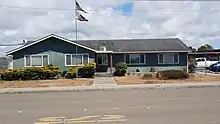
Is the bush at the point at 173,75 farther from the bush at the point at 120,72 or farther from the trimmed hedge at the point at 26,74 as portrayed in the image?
the trimmed hedge at the point at 26,74

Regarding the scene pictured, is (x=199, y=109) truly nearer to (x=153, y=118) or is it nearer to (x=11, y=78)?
(x=153, y=118)

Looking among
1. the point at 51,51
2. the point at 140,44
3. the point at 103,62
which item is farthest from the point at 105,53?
the point at 51,51

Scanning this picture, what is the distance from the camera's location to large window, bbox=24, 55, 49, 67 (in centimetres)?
3791

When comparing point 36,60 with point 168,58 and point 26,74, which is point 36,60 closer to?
point 26,74

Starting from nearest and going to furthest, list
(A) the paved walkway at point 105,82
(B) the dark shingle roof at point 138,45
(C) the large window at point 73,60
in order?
(A) the paved walkway at point 105,82, (C) the large window at point 73,60, (B) the dark shingle roof at point 138,45

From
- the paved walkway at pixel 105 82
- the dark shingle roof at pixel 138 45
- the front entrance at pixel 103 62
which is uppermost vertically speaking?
the dark shingle roof at pixel 138 45

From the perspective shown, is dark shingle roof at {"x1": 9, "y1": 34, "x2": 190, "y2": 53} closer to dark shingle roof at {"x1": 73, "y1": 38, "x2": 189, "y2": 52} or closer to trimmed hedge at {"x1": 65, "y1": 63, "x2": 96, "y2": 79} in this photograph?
dark shingle roof at {"x1": 73, "y1": 38, "x2": 189, "y2": 52}

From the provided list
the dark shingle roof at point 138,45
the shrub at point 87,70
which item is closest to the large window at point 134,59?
the dark shingle roof at point 138,45

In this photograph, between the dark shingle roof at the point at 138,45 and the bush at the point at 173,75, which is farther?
the dark shingle roof at the point at 138,45

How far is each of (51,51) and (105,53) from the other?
6263 mm

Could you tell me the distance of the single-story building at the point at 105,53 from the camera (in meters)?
37.9

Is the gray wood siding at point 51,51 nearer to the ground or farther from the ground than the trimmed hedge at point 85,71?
farther from the ground

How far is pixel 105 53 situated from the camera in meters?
41.2

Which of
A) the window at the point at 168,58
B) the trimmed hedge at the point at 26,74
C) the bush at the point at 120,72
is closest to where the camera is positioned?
the trimmed hedge at the point at 26,74
